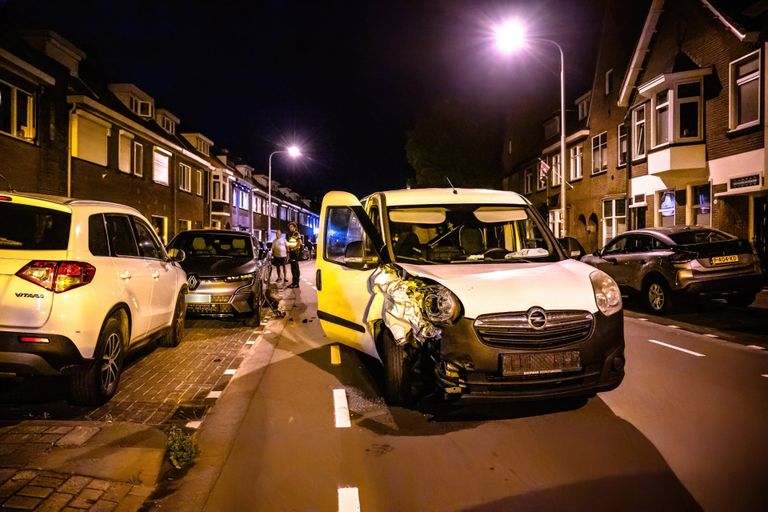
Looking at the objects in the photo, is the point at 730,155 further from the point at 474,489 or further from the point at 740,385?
the point at 474,489

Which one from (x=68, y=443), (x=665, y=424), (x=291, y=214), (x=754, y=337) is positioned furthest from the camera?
(x=291, y=214)

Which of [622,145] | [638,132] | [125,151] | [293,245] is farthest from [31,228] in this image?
[622,145]

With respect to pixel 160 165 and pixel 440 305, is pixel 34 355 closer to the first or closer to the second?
pixel 440 305

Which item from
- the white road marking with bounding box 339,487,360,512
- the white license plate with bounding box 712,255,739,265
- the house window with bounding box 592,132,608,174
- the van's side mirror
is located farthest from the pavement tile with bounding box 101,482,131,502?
the house window with bounding box 592,132,608,174

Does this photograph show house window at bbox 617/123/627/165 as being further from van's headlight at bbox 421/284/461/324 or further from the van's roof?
van's headlight at bbox 421/284/461/324

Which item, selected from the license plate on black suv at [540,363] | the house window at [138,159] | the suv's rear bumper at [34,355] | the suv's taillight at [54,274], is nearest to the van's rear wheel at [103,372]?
the suv's rear bumper at [34,355]

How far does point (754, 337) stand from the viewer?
8.50 meters

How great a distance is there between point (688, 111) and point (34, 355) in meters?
20.2

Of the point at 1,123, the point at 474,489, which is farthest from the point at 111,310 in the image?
the point at 1,123

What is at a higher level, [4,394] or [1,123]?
[1,123]

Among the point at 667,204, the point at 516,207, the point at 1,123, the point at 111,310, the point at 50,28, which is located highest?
the point at 50,28

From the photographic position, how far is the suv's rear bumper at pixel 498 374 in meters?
4.17

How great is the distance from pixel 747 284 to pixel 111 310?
10448 millimetres

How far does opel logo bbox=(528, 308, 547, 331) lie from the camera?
423 cm
